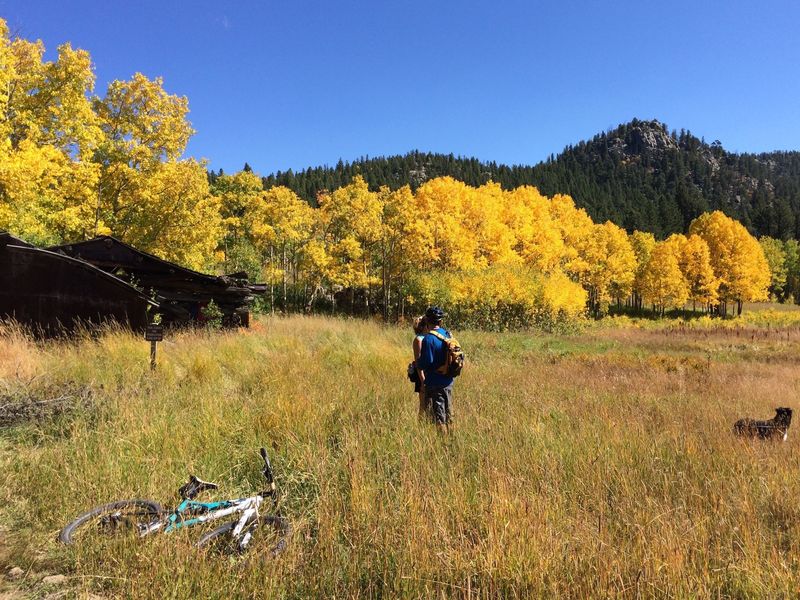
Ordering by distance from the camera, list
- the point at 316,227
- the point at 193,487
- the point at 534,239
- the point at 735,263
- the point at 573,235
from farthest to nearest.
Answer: the point at 735,263 → the point at 573,235 → the point at 534,239 → the point at 316,227 → the point at 193,487

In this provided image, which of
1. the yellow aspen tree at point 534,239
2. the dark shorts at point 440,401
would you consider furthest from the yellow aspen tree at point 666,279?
the dark shorts at point 440,401

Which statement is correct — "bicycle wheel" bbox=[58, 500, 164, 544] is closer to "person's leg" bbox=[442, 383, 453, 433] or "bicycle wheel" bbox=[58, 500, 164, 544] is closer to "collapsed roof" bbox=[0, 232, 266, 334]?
"person's leg" bbox=[442, 383, 453, 433]

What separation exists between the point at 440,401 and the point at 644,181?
18801 centimetres

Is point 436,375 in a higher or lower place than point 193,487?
higher

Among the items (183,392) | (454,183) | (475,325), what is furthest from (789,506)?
(454,183)

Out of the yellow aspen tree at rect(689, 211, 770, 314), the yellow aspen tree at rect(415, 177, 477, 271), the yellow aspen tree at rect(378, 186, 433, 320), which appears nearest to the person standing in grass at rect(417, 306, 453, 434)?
the yellow aspen tree at rect(378, 186, 433, 320)

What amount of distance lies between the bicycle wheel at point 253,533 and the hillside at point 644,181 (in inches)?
3627

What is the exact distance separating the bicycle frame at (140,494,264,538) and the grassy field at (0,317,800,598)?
0.61 feet

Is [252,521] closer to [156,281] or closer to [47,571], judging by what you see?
[47,571]

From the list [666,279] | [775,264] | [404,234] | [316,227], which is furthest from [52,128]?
[775,264]

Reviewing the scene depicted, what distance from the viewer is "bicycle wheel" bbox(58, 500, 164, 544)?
2930mm

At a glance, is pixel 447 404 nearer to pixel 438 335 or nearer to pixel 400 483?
pixel 438 335

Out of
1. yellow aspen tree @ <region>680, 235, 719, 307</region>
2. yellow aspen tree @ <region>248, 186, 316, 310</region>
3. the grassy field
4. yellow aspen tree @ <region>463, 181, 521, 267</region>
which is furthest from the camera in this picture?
yellow aspen tree @ <region>680, 235, 719, 307</region>

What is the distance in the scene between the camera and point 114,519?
305cm
